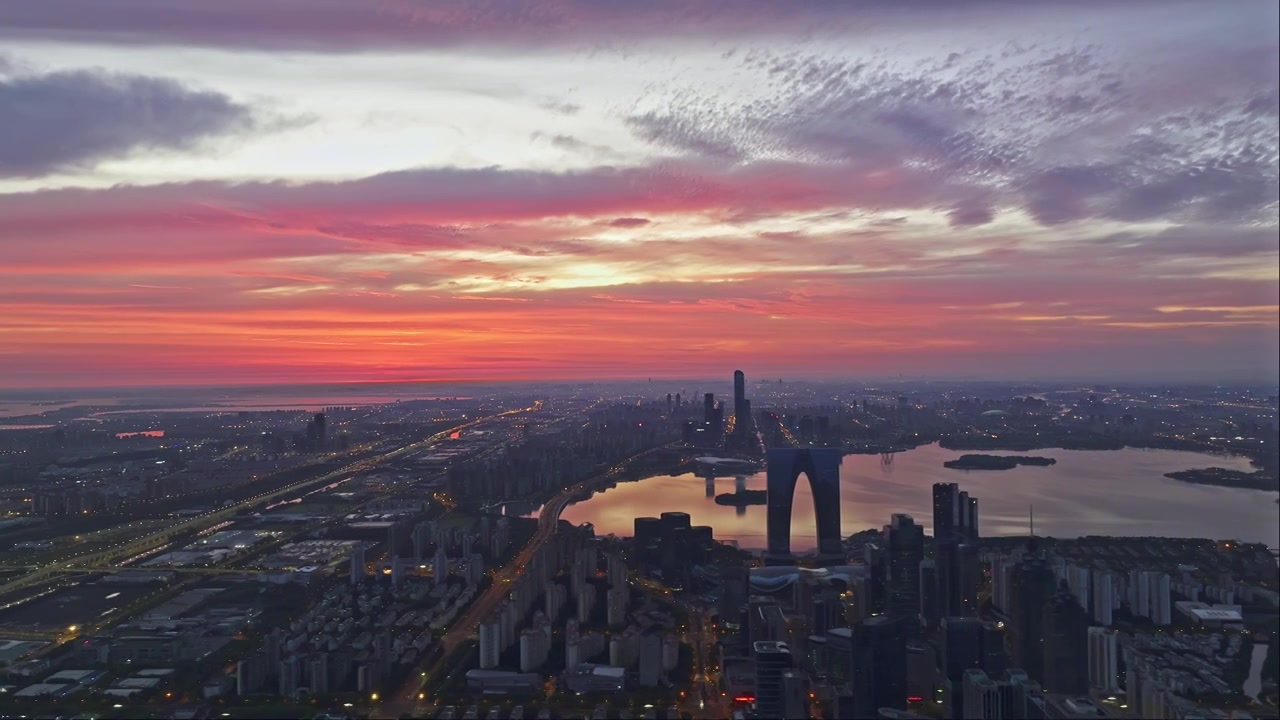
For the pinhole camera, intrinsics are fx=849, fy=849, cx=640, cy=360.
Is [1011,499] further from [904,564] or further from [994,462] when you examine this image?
[904,564]

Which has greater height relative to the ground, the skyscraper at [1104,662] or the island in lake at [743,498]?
the skyscraper at [1104,662]

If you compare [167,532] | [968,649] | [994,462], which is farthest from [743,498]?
[968,649]

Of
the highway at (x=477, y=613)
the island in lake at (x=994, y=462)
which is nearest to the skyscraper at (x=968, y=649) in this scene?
the highway at (x=477, y=613)

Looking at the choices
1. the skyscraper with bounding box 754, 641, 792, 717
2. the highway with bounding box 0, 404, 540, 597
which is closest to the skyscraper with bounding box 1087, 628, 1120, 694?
the skyscraper with bounding box 754, 641, 792, 717

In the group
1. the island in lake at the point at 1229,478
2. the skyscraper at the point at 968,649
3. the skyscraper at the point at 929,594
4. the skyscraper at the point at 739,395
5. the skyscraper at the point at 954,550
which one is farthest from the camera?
the skyscraper at the point at 739,395

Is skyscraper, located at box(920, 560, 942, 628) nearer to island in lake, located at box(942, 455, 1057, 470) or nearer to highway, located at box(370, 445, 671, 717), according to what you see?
highway, located at box(370, 445, 671, 717)

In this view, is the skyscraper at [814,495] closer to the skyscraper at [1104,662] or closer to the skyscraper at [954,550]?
the skyscraper at [954,550]
